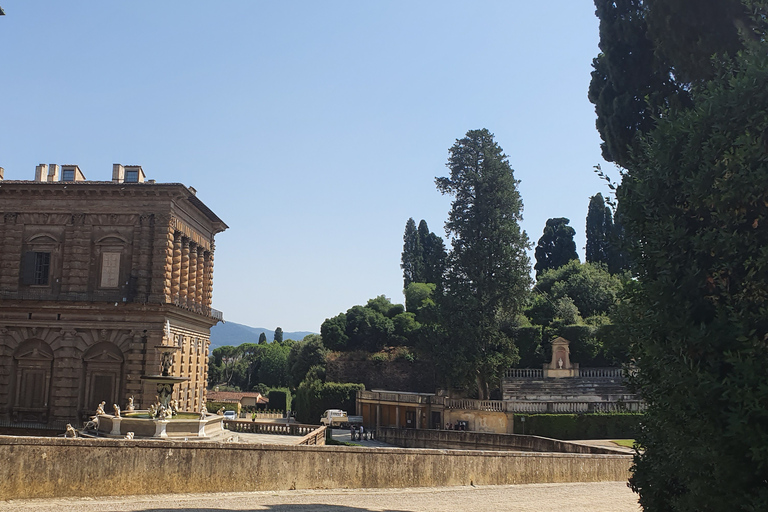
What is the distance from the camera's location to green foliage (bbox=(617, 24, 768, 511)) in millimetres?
8570

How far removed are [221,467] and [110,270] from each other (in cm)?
2304

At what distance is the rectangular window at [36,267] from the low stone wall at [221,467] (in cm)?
2458

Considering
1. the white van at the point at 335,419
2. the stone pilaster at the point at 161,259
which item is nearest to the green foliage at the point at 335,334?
the white van at the point at 335,419

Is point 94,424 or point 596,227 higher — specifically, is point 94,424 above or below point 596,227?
below

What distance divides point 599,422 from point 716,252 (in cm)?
3321

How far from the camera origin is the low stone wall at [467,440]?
3353 centimetres

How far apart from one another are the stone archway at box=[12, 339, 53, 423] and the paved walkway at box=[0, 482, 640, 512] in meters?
23.4

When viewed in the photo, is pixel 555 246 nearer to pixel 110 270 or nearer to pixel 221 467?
pixel 110 270

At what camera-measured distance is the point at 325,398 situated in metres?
59.7

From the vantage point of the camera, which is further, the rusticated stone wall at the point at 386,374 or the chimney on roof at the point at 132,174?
the rusticated stone wall at the point at 386,374

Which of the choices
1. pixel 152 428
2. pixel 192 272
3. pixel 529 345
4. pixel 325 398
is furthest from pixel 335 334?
pixel 152 428

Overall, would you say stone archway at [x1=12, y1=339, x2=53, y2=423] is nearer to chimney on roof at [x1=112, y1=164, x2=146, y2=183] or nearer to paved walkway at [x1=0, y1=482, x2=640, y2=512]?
chimney on roof at [x1=112, y1=164, x2=146, y2=183]

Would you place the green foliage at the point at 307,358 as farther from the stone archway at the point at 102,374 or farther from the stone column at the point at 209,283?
the stone archway at the point at 102,374

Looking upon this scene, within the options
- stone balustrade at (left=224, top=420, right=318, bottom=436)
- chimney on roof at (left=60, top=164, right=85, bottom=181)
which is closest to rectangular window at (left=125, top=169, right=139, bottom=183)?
chimney on roof at (left=60, top=164, right=85, bottom=181)
